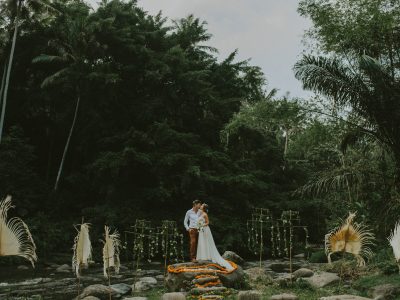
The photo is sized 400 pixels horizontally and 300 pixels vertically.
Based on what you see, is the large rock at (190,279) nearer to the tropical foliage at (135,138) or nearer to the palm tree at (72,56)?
the tropical foliage at (135,138)

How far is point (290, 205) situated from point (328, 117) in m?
8.56

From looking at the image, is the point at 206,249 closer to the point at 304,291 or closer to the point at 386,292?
the point at 304,291

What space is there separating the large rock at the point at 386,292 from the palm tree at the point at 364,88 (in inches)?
208

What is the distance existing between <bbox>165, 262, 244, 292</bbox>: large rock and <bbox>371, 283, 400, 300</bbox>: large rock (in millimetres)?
3101

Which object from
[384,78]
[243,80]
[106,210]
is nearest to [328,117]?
[384,78]

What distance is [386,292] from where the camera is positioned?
875cm

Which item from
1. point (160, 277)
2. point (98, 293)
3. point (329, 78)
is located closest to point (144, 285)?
point (98, 293)

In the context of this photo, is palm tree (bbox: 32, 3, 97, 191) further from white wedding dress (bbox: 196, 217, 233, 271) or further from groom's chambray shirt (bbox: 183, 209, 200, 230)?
white wedding dress (bbox: 196, 217, 233, 271)

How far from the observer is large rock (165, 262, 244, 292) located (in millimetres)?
10222

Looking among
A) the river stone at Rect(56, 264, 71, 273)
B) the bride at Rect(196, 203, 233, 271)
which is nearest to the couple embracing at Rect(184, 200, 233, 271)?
the bride at Rect(196, 203, 233, 271)

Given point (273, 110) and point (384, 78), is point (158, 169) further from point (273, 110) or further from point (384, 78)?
point (384, 78)

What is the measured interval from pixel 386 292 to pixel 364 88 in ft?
21.4

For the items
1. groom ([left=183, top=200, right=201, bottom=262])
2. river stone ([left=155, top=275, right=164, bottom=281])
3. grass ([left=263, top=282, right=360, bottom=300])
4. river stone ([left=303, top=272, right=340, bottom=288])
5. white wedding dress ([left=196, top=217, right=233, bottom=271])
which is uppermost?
groom ([left=183, top=200, right=201, bottom=262])

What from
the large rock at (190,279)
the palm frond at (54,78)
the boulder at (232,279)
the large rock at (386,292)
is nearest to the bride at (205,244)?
the large rock at (190,279)
